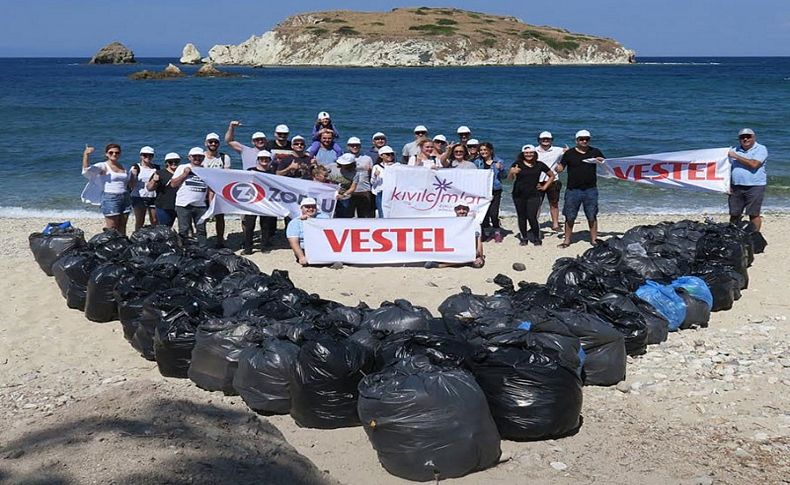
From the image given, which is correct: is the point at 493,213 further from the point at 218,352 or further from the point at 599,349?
the point at 218,352

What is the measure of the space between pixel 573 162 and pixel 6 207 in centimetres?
1219

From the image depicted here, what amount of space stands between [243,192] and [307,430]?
19.0 ft

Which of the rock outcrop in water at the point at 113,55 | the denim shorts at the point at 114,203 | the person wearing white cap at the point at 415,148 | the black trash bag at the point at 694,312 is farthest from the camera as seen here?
the rock outcrop in water at the point at 113,55

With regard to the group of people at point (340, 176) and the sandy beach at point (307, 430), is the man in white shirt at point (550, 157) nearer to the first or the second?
the group of people at point (340, 176)

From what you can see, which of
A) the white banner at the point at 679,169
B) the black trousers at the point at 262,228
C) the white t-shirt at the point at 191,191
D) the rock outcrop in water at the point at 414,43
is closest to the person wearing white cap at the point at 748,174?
the white banner at the point at 679,169

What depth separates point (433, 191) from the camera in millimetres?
11969

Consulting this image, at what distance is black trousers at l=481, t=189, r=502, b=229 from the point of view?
1234 cm

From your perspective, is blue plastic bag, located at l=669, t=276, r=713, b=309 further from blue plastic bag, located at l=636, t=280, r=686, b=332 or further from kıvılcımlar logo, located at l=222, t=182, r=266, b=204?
kıvılcımlar logo, located at l=222, t=182, r=266, b=204

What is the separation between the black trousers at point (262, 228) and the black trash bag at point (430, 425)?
21.8ft

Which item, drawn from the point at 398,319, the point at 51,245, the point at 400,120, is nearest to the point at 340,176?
the point at 51,245

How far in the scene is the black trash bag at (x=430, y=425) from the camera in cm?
526

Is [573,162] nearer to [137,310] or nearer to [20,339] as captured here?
[137,310]

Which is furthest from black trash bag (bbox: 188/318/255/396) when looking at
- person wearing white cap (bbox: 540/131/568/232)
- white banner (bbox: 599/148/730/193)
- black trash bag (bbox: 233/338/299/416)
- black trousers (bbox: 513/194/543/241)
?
white banner (bbox: 599/148/730/193)

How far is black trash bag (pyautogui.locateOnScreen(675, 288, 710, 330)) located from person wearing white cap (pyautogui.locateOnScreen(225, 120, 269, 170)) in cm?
617
